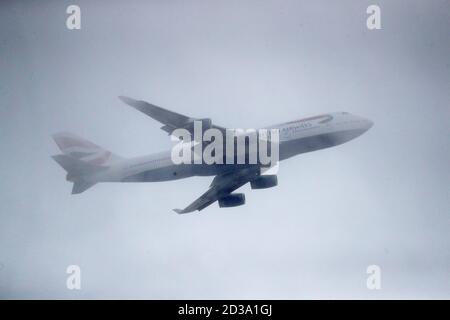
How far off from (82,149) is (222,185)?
3993mm

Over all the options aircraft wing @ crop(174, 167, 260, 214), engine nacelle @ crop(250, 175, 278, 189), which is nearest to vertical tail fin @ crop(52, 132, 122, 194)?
aircraft wing @ crop(174, 167, 260, 214)

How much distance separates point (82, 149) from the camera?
558 inches

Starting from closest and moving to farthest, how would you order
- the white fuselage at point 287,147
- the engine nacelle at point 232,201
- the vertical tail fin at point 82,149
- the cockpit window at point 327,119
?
the white fuselage at point 287,147 → the cockpit window at point 327,119 → the engine nacelle at point 232,201 → the vertical tail fin at point 82,149

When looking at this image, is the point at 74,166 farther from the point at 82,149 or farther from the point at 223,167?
the point at 223,167

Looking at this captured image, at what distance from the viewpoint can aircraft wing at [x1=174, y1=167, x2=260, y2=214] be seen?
1300 cm

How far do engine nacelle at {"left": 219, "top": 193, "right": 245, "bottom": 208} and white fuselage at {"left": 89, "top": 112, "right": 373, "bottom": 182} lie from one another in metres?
0.83

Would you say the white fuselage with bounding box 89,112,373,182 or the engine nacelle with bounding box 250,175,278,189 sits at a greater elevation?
the white fuselage with bounding box 89,112,373,182

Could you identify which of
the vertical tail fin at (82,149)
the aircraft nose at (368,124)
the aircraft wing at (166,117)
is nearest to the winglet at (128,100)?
the aircraft wing at (166,117)

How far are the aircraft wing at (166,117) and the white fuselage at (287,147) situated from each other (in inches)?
56.0

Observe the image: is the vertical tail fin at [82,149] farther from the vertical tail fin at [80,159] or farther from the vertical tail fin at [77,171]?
the vertical tail fin at [77,171]

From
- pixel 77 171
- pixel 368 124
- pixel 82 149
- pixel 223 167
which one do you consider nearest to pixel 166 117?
pixel 223 167

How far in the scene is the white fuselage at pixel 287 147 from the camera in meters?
12.4

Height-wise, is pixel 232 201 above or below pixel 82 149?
below

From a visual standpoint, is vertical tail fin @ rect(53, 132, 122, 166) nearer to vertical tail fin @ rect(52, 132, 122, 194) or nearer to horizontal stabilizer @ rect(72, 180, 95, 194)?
vertical tail fin @ rect(52, 132, 122, 194)
